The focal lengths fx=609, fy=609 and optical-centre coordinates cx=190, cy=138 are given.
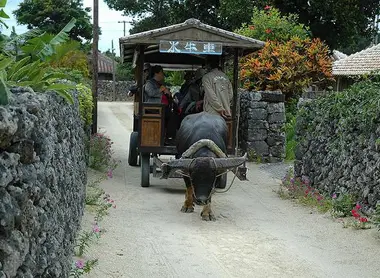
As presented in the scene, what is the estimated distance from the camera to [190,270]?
6.31 meters

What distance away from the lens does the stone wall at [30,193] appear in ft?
9.08

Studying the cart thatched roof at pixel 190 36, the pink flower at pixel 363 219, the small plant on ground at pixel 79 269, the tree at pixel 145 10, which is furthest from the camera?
the tree at pixel 145 10

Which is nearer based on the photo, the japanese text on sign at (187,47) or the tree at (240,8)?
the japanese text on sign at (187,47)

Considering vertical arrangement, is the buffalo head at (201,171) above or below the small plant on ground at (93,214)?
above

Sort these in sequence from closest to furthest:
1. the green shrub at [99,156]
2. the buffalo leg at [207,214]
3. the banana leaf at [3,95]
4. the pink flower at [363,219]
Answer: the banana leaf at [3,95]
the pink flower at [363,219]
the buffalo leg at [207,214]
the green shrub at [99,156]

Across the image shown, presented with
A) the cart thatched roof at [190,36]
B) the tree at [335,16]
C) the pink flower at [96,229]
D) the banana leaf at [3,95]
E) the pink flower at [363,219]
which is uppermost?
the tree at [335,16]

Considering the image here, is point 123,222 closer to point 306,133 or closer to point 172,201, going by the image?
point 172,201

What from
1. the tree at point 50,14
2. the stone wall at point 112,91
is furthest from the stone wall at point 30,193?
→ the stone wall at point 112,91

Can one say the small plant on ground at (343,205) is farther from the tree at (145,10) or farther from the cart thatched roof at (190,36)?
the tree at (145,10)

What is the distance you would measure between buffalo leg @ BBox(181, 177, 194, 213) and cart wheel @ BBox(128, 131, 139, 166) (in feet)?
14.8

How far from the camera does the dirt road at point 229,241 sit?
6383 mm

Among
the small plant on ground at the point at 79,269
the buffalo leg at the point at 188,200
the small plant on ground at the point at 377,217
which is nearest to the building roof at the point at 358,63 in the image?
the buffalo leg at the point at 188,200

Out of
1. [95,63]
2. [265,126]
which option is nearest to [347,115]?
[265,126]

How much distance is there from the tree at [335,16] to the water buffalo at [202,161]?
51.1 feet
